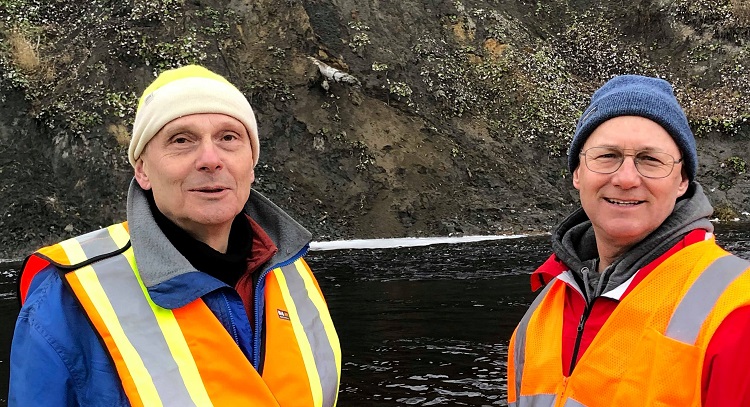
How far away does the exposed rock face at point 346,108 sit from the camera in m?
21.4

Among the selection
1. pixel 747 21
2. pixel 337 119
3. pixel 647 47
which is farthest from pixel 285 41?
pixel 747 21

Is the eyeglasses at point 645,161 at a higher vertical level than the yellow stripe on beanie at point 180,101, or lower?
lower

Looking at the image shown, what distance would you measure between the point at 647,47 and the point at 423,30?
1233 centimetres

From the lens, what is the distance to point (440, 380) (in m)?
8.25

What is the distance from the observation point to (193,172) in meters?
2.49

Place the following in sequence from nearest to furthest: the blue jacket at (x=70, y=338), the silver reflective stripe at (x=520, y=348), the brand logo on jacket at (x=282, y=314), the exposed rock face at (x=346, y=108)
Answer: the blue jacket at (x=70, y=338) → the brand logo on jacket at (x=282, y=314) → the silver reflective stripe at (x=520, y=348) → the exposed rock face at (x=346, y=108)

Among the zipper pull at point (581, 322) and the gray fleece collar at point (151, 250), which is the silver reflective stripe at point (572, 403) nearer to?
the zipper pull at point (581, 322)

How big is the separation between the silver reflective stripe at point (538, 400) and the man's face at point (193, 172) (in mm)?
1545

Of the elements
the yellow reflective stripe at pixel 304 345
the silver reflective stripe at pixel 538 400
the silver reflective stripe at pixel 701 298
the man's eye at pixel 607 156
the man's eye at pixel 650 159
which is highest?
the man's eye at pixel 607 156

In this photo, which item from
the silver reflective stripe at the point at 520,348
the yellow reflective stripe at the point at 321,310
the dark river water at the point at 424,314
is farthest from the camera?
the dark river water at the point at 424,314

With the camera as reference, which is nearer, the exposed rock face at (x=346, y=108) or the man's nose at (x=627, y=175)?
the man's nose at (x=627, y=175)

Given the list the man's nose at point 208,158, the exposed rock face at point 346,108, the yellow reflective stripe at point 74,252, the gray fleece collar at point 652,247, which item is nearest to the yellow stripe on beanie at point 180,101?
the man's nose at point 208,158

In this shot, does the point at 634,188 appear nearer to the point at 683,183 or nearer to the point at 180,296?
the point at 683,183

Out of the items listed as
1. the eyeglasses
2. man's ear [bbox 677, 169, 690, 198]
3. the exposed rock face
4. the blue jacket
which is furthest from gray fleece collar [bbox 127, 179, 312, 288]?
the exposed rock face
